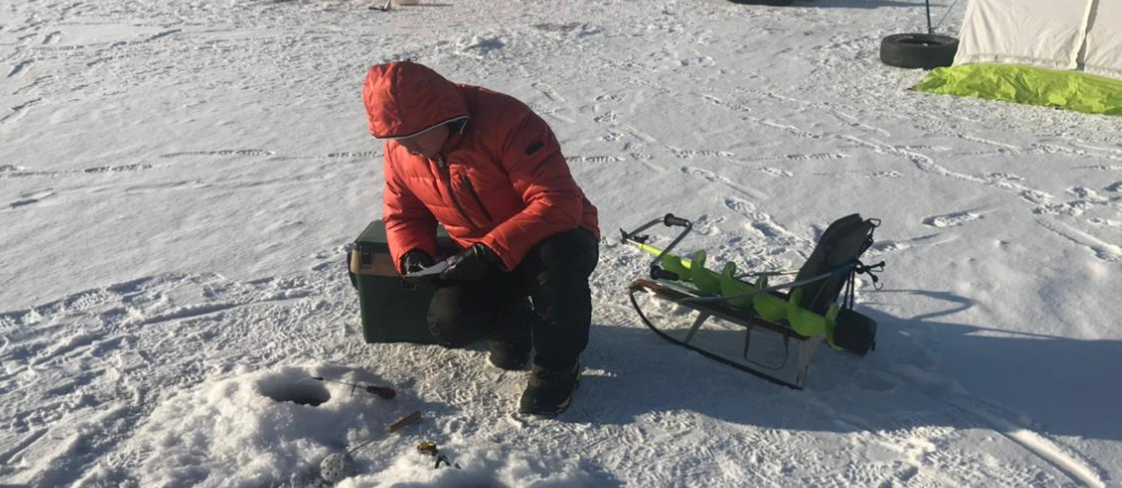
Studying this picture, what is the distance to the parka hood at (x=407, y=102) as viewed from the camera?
2910mm

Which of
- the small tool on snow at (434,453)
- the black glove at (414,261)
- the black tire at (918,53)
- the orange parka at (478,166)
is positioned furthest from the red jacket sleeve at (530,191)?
the black tire at (918,53)

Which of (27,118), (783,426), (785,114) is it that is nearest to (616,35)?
(785,114)

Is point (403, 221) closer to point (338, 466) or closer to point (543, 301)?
point (543, 301)

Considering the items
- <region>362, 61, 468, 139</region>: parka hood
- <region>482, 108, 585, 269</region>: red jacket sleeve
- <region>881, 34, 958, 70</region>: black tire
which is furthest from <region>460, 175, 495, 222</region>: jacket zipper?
<region>881, 34, 958, 70</region>: black tire

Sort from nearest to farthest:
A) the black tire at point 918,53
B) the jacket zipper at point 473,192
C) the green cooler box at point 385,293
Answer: the jacket zipper at point 473,192 < the green cooler box at point 385,293 < the black tire at point 918,53

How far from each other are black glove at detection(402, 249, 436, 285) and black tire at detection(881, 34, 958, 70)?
5895mm

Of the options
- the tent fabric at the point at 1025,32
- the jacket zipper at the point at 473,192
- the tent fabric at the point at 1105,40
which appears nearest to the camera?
the jacket zipper at the point at 473,192

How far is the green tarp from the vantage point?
6.75 m

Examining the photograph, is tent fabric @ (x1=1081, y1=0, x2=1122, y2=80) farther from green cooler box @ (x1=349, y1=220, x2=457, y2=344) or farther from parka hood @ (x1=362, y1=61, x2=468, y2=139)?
parka hood @ (x1=362, y1=61, x2=468, y2=139)

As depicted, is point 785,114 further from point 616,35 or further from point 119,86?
point 119,86

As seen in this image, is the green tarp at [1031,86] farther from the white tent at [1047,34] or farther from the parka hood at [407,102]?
Answer: the parka hood at [407,102]

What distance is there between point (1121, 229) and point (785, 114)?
2565mm

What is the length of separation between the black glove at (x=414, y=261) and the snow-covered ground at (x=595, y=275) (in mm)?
462

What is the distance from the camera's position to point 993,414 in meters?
3.25
